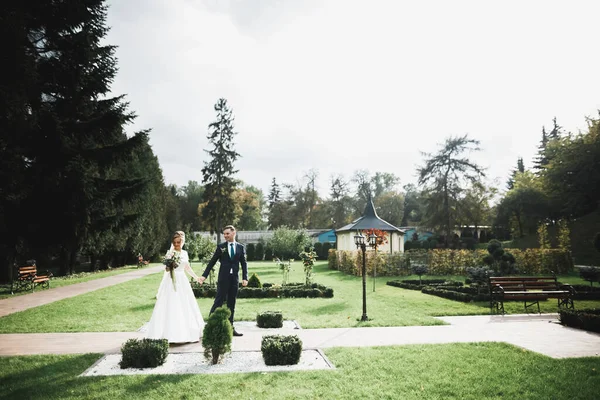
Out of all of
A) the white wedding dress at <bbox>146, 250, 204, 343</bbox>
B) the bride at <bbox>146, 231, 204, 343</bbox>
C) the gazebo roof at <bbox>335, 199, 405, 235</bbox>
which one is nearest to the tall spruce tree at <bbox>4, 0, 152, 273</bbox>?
the bride at <bbox>146, 231, 204, 343</bbox>

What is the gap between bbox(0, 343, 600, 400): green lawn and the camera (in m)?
4.84

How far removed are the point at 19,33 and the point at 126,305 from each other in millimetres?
9259

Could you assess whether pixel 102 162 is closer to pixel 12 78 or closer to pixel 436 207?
pixel 12 78

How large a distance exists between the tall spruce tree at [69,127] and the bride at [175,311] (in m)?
10.9

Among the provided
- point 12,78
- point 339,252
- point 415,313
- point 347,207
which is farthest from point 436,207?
point 12,78

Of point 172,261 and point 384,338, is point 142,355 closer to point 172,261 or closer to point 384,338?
point 172,261

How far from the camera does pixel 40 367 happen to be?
588cm

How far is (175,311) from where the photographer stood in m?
7.38

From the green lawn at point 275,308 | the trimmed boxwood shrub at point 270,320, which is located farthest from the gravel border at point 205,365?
the green lawn at point 275,308

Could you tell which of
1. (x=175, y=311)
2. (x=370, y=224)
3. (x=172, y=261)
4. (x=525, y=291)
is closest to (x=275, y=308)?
(x=175, y=311)

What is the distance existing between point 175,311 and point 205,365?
171 cm

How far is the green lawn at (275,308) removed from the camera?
9.29 metres

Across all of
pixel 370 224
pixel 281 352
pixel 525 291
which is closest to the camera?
pixel 281 352

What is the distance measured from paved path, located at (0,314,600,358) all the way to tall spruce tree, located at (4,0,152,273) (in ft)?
31.6
